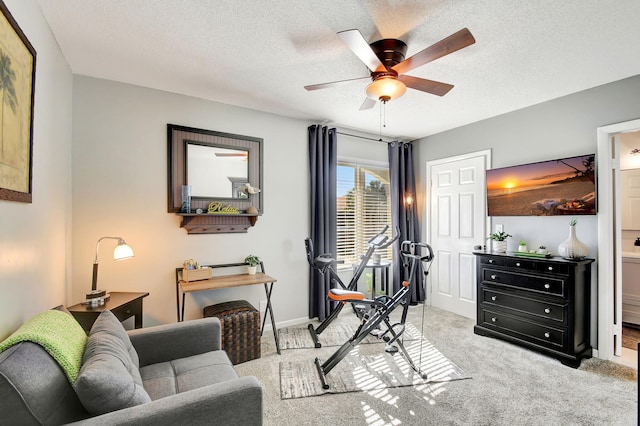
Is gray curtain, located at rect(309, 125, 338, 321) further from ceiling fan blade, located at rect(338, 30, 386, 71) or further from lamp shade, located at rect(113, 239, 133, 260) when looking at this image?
lamp shade, located at rect(113, 239, 133, 260)

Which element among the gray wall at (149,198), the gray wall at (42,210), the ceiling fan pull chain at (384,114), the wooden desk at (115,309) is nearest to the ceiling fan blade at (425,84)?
the ceiling fan pull chain at (384,114)

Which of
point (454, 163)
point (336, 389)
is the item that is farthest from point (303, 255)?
point (454, 163)

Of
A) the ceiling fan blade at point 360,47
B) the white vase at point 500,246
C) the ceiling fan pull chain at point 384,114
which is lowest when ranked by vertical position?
the white vase at point 500,246

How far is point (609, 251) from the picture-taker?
2820 mm

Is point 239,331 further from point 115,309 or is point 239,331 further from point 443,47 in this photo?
point 443,47

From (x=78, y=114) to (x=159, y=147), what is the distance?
2.20 ft

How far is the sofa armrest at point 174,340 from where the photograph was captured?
6.32 feet

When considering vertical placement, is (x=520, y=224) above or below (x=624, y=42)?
below

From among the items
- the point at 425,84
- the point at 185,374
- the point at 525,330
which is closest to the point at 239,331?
the point at 185,374

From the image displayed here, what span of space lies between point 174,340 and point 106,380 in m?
0.89

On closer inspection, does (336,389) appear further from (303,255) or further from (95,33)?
(95,33)

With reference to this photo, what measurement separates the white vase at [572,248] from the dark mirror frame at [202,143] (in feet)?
10.4

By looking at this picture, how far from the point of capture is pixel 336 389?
2336 millimetres

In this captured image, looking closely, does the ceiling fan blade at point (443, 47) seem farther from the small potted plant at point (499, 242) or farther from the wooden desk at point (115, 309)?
the wooden desk at point (115, 309)
